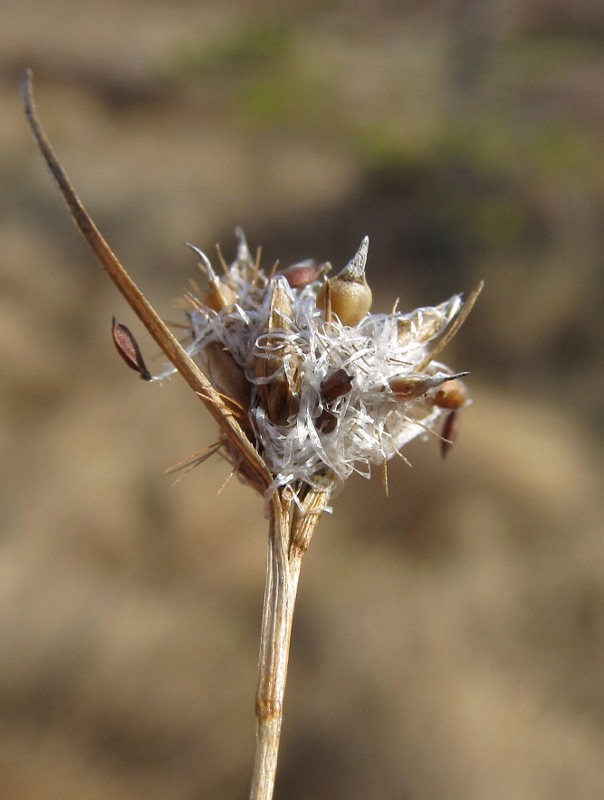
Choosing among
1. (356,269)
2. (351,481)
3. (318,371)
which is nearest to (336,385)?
(318,371)

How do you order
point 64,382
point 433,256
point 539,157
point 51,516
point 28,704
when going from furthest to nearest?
point 539,157, point 433,256, point 64,382, point 51,516, point 28,704

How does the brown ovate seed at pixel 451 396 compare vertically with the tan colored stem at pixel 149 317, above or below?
above

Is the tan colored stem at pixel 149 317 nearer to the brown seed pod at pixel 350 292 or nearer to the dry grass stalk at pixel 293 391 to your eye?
the dry grass stalk at pixel 293 391

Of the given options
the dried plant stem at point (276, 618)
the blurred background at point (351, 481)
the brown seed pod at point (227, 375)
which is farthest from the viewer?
the blurred background at point (351, 481)

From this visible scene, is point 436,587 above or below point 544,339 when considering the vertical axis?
below

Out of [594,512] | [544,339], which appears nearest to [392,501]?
[594,512]

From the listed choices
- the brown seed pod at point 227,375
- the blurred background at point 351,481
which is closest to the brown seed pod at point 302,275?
the brown seed pod at point 227,375

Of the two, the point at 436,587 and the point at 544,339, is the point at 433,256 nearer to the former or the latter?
the point at 544,339

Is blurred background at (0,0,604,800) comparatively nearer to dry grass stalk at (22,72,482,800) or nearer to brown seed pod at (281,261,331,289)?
dry grass stalk at (22,72,482,800)
